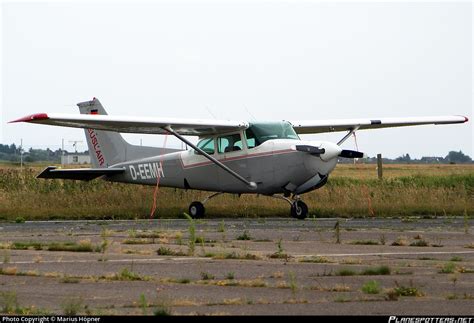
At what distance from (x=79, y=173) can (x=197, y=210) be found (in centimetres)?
455

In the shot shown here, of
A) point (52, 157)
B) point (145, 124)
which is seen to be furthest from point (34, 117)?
point (52, 157)

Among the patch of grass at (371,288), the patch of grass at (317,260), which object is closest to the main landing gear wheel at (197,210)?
the patch of grass at (317,260)

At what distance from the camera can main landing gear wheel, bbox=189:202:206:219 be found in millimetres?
26344

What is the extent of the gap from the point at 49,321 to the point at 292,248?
8.00 m

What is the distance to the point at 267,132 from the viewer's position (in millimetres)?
25750

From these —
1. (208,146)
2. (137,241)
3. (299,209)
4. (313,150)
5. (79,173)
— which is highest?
(208,146)

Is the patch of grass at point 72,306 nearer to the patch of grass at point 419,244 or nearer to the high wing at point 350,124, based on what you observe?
the patch of grass at point 419,244

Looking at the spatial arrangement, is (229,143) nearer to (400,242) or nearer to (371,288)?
(400,242)

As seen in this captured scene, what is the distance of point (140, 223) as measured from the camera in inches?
915

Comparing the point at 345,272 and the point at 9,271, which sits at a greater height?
the point at 9,271

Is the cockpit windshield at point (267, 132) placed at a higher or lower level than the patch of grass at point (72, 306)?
higher

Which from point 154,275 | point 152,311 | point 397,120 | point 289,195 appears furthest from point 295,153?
point 152,311

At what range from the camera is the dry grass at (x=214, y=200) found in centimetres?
2670

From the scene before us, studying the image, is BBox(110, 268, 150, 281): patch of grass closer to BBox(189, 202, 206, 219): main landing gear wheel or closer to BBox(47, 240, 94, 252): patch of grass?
BBox(47, 240, 94, 252): patch of grass
